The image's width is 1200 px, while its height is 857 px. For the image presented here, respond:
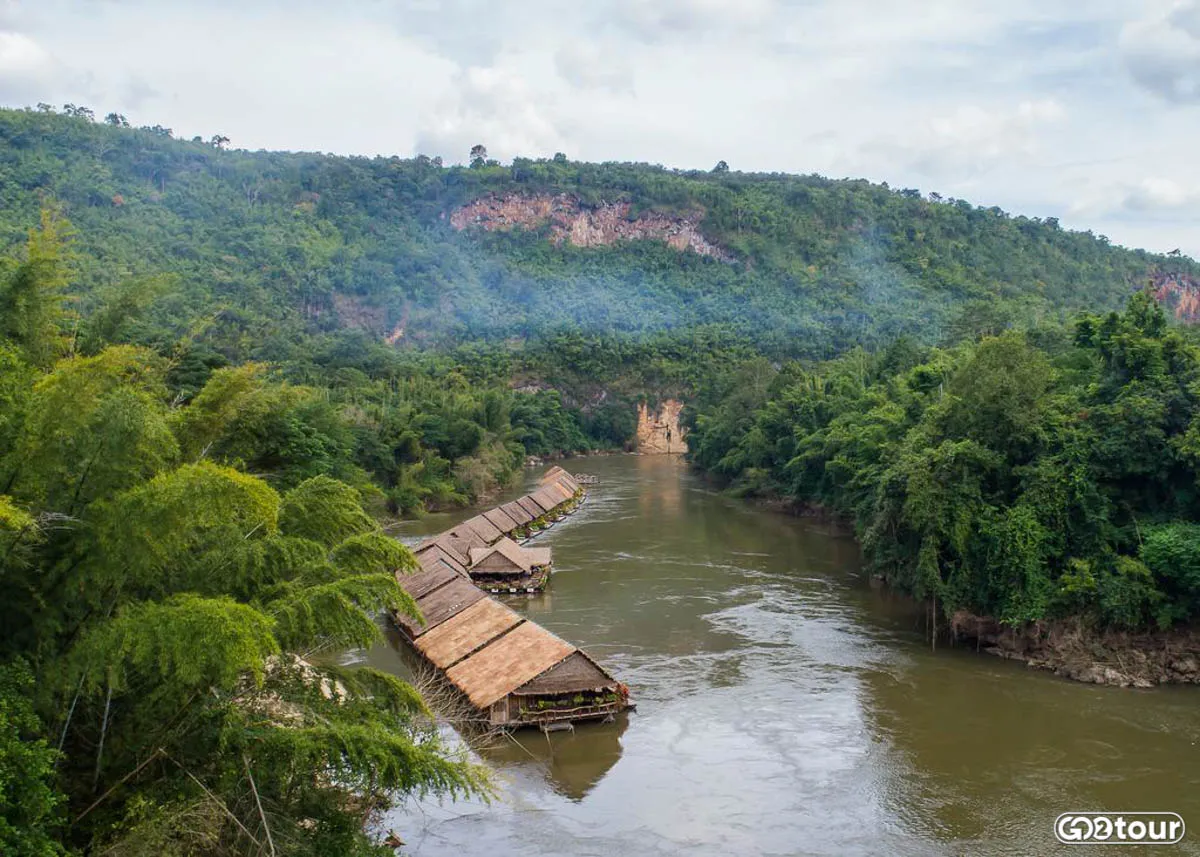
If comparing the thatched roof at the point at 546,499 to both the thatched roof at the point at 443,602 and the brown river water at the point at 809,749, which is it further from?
the thatched roof at the point at 443,602

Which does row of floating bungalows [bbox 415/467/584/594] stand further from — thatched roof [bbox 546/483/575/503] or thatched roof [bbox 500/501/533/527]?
thatched roof [bbox 546/483/575/503]

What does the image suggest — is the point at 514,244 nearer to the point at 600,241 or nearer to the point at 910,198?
the point at 600,241

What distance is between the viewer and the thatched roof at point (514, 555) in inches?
1179

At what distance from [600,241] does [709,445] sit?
63.1m

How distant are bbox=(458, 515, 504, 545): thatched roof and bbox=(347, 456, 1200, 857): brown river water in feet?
20.7

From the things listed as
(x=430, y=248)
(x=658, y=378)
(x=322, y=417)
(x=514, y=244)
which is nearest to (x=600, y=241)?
(x=514, y=244)

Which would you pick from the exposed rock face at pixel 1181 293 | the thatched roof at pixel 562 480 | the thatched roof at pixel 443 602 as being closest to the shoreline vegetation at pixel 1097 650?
the thatched roof at pixel 443 602

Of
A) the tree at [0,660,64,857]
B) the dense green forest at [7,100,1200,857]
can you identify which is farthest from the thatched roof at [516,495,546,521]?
the tree at [0,660,64,857]

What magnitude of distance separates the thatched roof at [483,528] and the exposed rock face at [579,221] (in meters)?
83.0

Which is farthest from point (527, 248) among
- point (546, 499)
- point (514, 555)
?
point (514, 555)

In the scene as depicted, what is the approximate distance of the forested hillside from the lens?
295ft

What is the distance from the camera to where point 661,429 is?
83812mm

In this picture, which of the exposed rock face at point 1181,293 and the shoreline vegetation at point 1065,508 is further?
the exposed rock face at point 1181,293

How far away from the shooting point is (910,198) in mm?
124188
